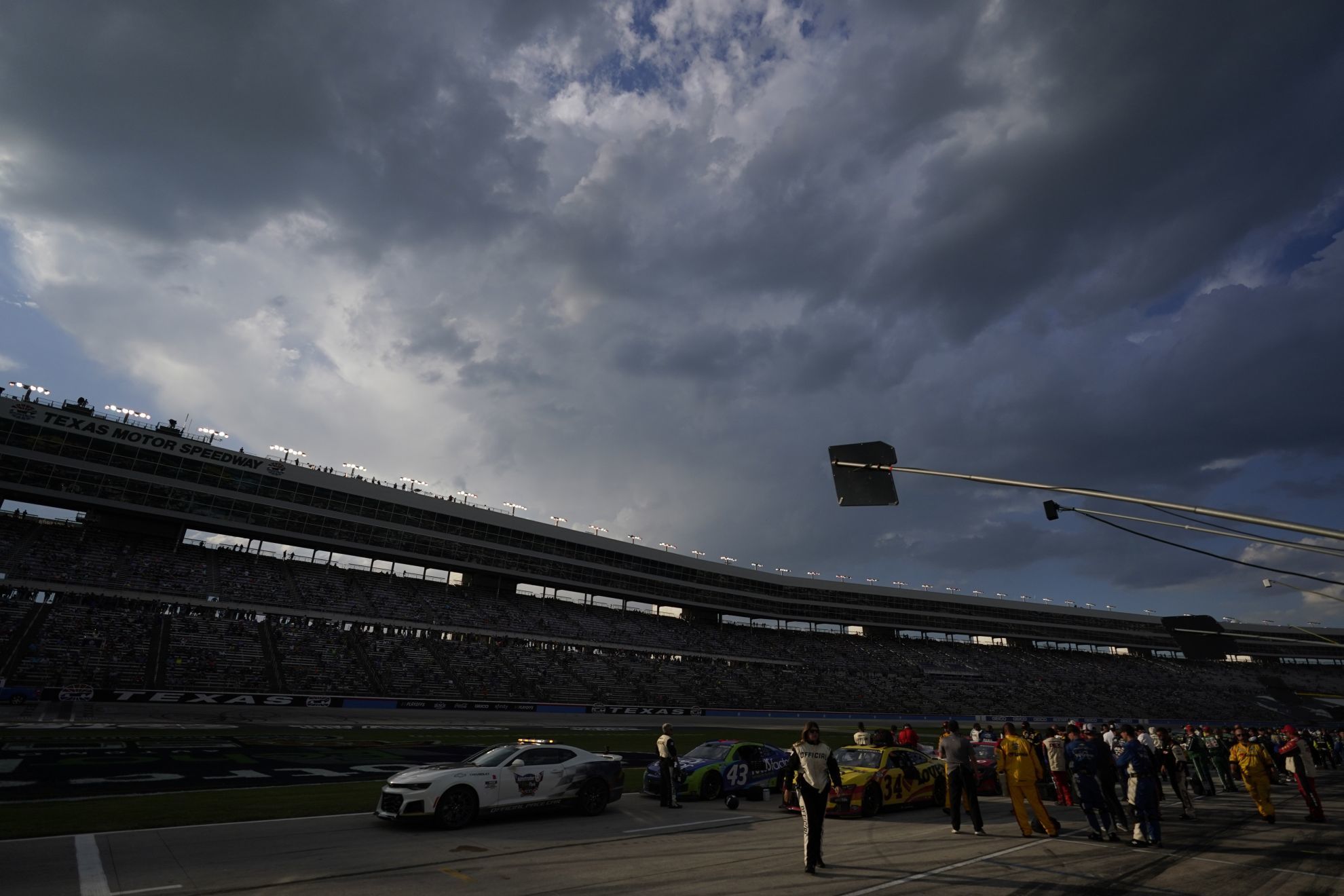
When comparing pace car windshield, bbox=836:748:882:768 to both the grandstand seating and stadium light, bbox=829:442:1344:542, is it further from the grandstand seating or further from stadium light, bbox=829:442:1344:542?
the grandstand seating

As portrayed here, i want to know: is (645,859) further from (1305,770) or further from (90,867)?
(1305,770)

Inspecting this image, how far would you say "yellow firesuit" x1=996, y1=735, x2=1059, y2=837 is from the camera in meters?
10.3

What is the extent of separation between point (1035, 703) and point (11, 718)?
85438 mm

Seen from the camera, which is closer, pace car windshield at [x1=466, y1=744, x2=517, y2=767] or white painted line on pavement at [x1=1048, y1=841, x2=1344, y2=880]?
white painted line on pavement at [x1=1048, y1=841, x2=1344, y2=880]

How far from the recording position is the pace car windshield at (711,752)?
45.6ft

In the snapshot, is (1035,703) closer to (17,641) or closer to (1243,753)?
(1243,753)

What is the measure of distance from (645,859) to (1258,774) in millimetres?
12662

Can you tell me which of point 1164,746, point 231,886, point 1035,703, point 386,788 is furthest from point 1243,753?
point 1035,703

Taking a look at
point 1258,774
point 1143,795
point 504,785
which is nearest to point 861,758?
point 1143,795

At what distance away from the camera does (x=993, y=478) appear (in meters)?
8.61

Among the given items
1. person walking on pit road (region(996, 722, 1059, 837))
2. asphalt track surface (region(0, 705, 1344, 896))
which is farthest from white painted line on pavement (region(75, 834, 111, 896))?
person walking on pit road (region(996, 722, 1059, 837))

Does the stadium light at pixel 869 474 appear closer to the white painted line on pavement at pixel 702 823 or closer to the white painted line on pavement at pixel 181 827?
the white painted line on pavement at pixel 702 823

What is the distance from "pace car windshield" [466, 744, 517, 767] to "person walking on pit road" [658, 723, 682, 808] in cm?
282

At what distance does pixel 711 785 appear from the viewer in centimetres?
1336
